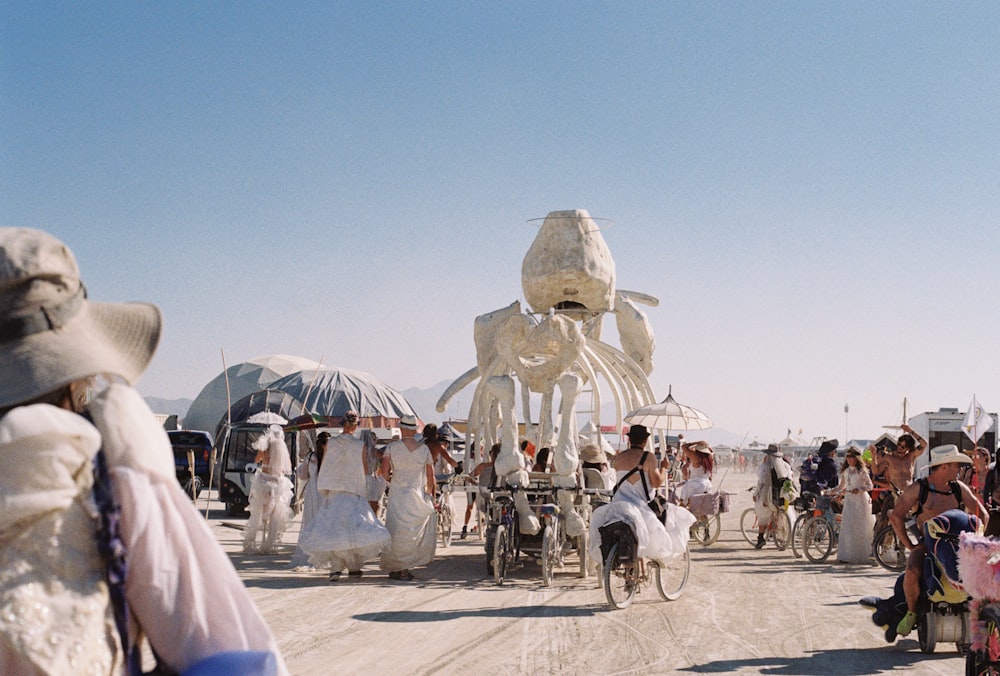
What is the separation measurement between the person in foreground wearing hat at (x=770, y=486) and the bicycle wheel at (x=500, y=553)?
604 centimetres

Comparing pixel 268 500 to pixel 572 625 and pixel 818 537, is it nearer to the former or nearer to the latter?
pixel 572 625

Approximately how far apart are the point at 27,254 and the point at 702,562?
14.1 m

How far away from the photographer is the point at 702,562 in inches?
597

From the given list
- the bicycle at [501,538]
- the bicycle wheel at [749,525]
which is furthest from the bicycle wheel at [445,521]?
the bicycle wheel at [749,525]

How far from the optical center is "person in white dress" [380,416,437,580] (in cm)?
1306

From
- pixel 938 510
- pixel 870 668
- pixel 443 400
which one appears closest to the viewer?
pixel 870 668

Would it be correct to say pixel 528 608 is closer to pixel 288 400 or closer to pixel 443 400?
pixel 443 400

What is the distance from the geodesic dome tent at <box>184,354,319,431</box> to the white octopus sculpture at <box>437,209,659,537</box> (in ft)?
137

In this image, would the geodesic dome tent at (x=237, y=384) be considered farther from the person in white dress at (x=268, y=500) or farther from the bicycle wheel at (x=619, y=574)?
the bicycle wheel at (x=619, y=574)

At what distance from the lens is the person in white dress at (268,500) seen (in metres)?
15.4

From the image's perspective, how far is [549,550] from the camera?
472 inches

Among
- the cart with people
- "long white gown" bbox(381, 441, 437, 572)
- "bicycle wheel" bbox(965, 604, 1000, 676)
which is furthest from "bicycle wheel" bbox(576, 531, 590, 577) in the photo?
"bicycle wheel" bbox(965, 604, 1000, 676)

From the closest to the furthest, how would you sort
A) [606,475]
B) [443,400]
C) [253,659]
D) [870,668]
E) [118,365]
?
[253,659], [118,365], [870,668], [606,475], [443,400]

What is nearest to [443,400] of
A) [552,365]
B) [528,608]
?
[552,365]
